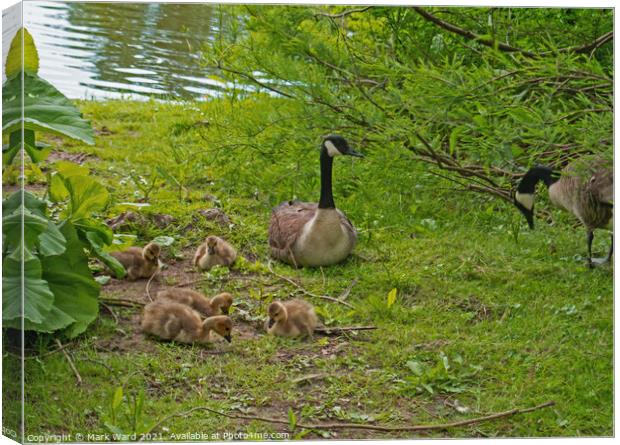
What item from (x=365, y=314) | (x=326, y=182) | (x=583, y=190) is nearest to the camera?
(x=583, y=190)

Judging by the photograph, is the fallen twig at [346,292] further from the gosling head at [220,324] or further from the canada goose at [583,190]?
the canada goose at [583,190]

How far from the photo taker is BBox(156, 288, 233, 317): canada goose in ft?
13.9

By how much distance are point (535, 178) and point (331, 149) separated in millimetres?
886

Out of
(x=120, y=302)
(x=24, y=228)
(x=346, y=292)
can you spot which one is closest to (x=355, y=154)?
(x=346, y=292)

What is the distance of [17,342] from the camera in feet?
12.2

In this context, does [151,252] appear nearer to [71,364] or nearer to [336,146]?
[71,364]

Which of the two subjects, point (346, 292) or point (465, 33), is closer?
point (346, 292)

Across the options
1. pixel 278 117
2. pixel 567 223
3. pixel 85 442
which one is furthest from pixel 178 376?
pixel 567 223

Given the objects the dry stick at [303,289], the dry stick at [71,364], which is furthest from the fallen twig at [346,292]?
the dry stick at [71,364]

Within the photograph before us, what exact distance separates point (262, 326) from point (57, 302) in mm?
846

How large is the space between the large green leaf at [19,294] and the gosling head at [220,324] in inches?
26.2

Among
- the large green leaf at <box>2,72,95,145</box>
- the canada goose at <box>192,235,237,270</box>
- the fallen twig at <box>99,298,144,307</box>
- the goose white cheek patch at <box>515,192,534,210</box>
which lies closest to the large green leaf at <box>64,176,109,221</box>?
the large green leaf at <box>2,72,95,145</box>

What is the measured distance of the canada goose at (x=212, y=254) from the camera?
4277 mm

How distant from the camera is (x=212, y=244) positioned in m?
4.29
